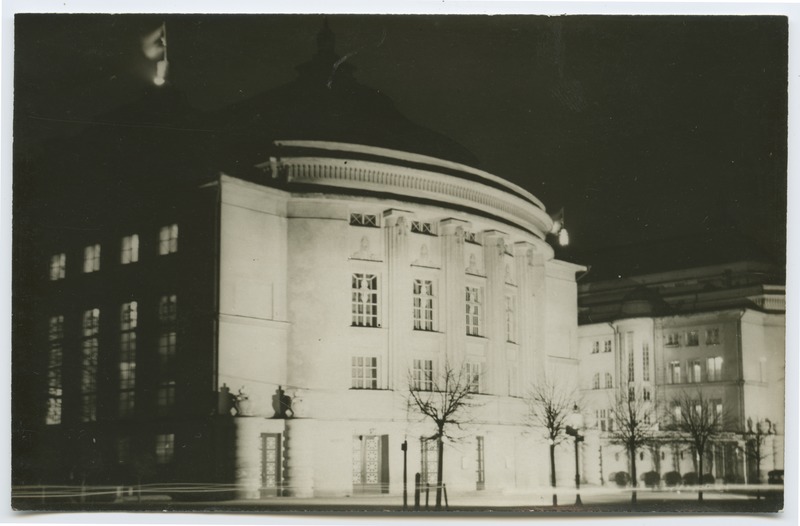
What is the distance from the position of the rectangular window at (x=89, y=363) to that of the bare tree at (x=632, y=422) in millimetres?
4388

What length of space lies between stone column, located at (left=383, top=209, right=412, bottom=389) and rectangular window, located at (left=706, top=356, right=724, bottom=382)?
2560 mm

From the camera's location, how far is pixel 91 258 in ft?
30.9

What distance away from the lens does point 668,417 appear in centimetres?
952

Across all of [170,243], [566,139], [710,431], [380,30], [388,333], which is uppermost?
[380,30]

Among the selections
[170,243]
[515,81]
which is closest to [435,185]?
[515,81]

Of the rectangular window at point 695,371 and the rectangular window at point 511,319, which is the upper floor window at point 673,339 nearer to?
the rectangular window at point 695,371

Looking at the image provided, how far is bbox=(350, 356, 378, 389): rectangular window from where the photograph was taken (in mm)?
9375

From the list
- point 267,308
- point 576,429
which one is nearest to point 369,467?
point 267,308

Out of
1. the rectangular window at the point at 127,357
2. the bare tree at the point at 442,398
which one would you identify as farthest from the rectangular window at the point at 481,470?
the rectangular window at the point at 127,357

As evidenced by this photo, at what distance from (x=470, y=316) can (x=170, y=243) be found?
105 inches

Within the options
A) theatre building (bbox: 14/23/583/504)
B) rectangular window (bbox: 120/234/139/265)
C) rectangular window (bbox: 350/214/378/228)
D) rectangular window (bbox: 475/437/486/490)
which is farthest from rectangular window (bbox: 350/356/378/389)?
rectangular window (bbox: 120/234/139/265)

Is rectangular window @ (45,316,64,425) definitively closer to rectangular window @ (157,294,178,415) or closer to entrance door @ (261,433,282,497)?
rectangular window @ (157,294,178,415)

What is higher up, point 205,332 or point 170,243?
point 170,243

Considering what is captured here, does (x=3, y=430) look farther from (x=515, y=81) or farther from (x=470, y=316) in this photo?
(x=515, y=81)
